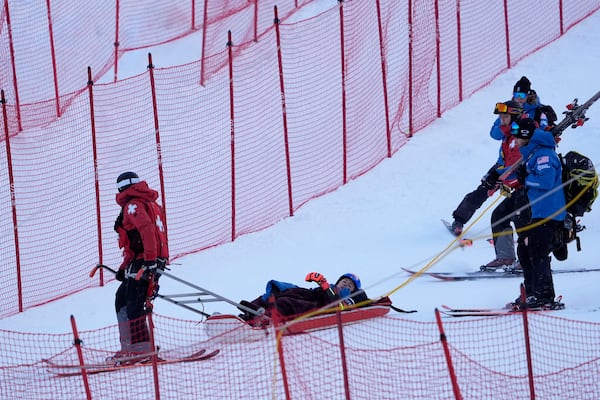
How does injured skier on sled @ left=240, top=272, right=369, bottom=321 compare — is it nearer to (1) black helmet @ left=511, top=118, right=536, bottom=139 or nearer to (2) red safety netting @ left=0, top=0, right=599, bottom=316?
(1) black helmet @ left=511, top=118, right=536, bottom=139

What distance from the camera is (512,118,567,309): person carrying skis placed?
33.8ft

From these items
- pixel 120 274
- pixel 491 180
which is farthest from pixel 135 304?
pixel 491 180

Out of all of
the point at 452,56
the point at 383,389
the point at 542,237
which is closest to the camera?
the point at 383,389

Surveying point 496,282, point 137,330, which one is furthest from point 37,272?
point 496,282

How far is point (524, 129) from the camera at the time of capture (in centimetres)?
1039

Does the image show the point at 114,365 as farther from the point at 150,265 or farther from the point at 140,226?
the point at 140,226

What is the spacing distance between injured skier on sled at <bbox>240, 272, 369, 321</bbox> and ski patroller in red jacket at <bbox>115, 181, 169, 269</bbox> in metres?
1.04

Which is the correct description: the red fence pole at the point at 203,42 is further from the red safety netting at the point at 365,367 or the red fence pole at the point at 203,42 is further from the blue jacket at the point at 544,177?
the blue jacket at the point at 544,177

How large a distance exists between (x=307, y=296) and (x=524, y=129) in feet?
8.24

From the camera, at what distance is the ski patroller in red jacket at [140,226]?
10.1 meters

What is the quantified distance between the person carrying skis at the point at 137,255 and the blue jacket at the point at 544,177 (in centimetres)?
337

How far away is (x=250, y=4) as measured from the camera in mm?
20203

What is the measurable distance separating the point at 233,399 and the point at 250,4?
40.6ft

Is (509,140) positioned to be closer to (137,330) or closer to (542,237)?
(542,237)
